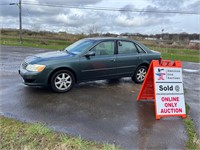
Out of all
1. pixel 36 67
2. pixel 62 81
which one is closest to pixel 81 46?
pixel 62 81

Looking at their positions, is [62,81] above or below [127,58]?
below

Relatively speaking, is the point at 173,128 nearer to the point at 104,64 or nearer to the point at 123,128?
the point at 123,128

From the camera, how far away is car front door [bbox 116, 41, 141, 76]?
24.2 feet

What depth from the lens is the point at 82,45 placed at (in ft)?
23.3

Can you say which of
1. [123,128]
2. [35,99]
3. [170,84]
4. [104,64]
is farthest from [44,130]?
[104,64]

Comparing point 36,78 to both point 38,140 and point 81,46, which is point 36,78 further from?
point 38,140

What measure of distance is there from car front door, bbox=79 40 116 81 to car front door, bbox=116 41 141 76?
0.22 m

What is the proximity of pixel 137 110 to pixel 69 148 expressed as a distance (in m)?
2.47

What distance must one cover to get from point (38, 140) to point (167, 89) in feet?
9.99

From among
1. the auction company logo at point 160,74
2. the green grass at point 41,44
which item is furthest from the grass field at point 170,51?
the auction company logo at point 160,74

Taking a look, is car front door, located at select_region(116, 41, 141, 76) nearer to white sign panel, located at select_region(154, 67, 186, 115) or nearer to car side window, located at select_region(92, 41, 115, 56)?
car side window, located at select_region(92, 41, 115, 56)

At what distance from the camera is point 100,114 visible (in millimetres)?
4965

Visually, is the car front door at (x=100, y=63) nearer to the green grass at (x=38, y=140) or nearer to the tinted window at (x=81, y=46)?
the tinted window at (x=81, y=46)

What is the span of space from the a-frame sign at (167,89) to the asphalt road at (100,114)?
217mm
